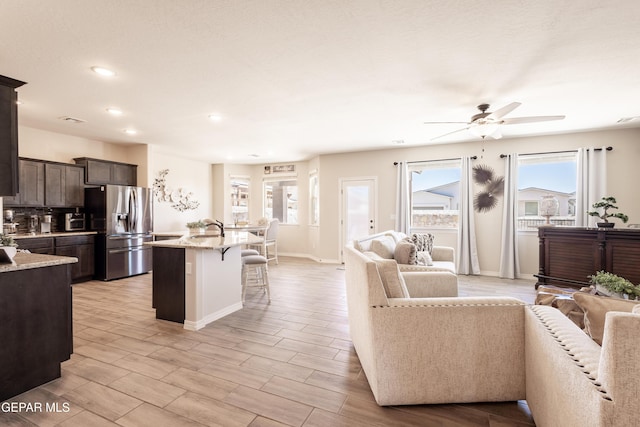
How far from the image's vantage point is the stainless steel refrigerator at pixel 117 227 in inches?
202

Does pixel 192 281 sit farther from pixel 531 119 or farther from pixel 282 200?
pixel 282 200

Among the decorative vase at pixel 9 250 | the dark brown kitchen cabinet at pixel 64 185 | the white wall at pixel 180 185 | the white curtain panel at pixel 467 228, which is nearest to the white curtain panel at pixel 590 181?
the white curtain panel at pixel 467 228

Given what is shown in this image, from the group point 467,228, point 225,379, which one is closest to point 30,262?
point 225,379

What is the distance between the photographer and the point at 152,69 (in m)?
2.85

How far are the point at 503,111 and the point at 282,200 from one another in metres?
6.13

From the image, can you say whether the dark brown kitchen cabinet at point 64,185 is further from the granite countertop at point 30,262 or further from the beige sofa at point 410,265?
the beige sofa at point 410,265

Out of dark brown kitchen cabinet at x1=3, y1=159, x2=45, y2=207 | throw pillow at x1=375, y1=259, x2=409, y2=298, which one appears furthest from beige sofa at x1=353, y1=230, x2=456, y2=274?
dark brown kitchen cabinet at x1=3, y1=159, x2=45, y2=207

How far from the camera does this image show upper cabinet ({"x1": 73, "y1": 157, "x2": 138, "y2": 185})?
17.3 feet

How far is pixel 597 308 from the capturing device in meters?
1.42

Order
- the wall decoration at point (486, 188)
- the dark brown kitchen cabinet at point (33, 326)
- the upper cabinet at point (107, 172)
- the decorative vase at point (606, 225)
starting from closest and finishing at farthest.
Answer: the dark brown kitchen cabinet at point (33, 326)
the decorative vase at point (606, 225)
the upper cabinet at point (107, 172)
the wall decoration at point (486, 188)

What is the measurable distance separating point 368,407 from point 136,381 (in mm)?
1672

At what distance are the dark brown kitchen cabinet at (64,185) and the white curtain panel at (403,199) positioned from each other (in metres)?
5.92

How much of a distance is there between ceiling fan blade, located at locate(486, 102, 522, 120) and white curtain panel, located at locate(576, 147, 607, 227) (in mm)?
2792

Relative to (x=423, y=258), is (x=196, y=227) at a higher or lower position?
higher
